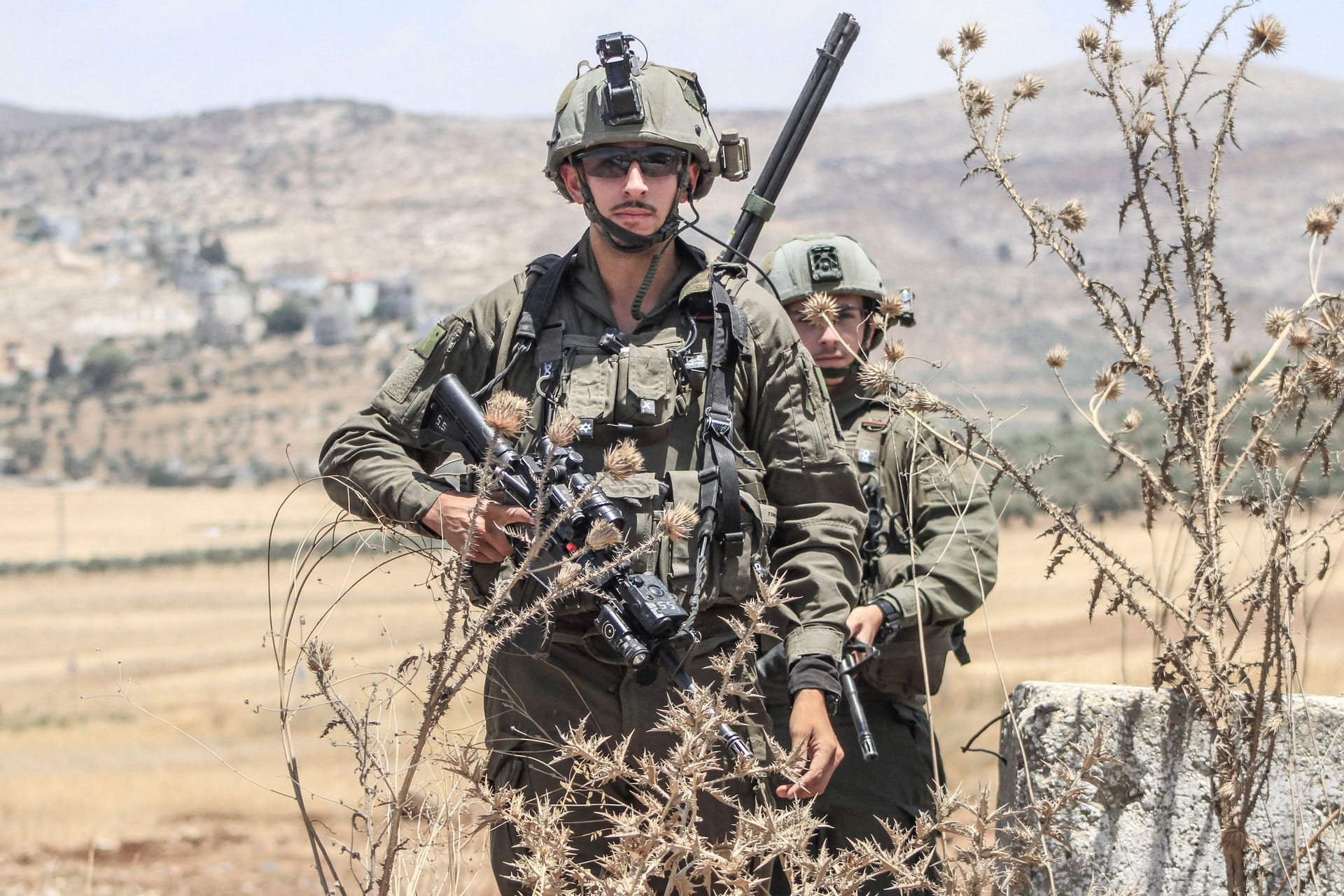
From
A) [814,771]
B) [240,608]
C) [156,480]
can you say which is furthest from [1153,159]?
[156,480]

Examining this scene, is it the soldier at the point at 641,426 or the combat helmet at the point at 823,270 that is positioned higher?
the combat helmet at the point at 823,270

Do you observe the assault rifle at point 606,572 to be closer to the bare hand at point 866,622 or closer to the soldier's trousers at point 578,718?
the soldier's trousers at point 578,718

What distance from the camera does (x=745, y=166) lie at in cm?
330

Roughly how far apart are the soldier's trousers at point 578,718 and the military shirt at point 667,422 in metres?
0.19

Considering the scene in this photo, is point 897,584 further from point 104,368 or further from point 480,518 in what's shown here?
point 104,368

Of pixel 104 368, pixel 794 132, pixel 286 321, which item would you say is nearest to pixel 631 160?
pixel 794 132

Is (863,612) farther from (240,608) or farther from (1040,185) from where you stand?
(1040,185)

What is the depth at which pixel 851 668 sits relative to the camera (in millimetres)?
3564

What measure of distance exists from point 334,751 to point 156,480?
220 ft

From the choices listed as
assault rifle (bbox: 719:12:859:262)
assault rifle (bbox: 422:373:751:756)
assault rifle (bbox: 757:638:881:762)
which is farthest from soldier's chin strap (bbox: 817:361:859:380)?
assault rifle (bbox: 422:373:751:756)

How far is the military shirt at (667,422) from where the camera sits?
2865 mm

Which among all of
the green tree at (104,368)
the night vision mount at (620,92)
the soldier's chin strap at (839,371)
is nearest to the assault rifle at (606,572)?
the night vision mount at (620,92)

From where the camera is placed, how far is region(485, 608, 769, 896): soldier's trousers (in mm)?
2807

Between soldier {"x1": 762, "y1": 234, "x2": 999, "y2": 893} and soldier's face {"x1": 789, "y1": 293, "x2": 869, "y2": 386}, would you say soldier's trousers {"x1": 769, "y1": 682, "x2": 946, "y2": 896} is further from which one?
soldier's face {"x1": 789, "y1": 293, "x2": 869, "y2": 386}
